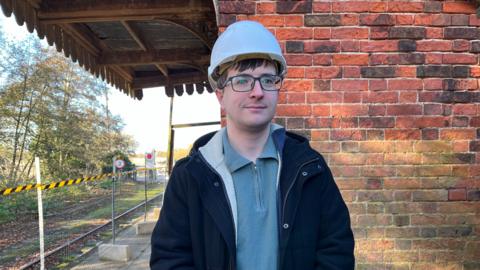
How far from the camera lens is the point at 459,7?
9.80ft

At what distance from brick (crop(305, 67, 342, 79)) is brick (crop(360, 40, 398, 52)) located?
24 cm

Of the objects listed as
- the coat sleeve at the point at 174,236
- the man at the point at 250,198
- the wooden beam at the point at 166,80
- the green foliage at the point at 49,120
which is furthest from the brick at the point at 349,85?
the green foliage at the point at 49,120

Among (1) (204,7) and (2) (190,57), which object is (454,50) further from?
(2) (190,57)

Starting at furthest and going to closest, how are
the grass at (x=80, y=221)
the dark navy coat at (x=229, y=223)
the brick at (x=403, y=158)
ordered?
the grass at (x=80, y=221) < the brick at (x=403, y=158) < the dark navy coat at (x=229, y=223)

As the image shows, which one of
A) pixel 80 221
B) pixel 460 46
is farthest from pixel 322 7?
pixel 80 221

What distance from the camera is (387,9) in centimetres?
297

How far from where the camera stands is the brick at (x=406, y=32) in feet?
9.74

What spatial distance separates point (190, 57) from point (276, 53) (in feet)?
17.7

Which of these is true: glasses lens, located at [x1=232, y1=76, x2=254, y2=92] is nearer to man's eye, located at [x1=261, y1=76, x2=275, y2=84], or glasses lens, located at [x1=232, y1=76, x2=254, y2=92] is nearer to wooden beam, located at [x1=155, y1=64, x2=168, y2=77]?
man's eye, located at [x1=261, y1=76, x2=275, y2=84]

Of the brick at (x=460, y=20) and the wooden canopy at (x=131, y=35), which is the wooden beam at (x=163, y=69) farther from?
the brick at (x=460, y=20)

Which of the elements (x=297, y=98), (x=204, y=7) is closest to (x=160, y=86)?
(x=204, y=7)

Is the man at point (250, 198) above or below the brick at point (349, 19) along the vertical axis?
below

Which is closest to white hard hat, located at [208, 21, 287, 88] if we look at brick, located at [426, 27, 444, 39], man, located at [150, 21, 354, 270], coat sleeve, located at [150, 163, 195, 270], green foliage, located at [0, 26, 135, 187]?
man, located at [150, 21, 354, 270]

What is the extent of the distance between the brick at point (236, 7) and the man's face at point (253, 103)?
1421 mm
